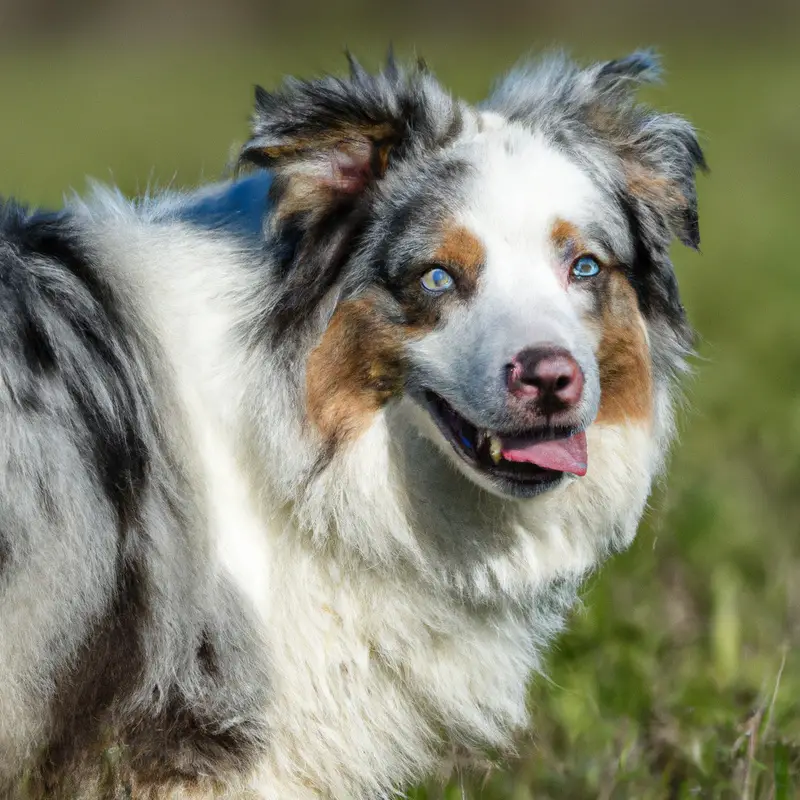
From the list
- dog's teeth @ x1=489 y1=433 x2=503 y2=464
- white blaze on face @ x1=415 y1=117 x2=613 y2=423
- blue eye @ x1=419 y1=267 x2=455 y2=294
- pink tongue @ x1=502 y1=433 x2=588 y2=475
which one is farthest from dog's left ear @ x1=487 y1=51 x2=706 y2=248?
dog's teeth @ x1=489 y1=433 x2=503 y2=464

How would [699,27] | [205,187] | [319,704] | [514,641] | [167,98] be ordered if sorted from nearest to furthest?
[319,704], [514,641], [205,187], [167,98], [699,27]

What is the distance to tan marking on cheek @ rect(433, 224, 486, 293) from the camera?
141 inches

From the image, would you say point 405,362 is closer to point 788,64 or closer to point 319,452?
point 319,452

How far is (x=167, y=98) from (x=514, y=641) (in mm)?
21556

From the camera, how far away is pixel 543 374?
132 inches

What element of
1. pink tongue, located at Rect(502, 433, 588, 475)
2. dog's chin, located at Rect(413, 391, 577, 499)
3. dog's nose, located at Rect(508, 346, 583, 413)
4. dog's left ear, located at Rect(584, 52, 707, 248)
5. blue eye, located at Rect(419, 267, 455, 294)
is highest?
dog's left ear, located at Rect(584, 52, 707, 248)

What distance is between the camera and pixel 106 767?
331cm

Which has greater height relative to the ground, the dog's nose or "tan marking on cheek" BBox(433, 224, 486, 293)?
"tan marking on cheek" BBox(433, 224, 486, 293)

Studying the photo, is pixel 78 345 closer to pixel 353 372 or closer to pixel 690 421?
pixel 353 372

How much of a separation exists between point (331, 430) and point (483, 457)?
0.45 m

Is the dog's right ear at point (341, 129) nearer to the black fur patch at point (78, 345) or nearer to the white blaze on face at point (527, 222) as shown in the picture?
the white blaze on face at point (527, 222)

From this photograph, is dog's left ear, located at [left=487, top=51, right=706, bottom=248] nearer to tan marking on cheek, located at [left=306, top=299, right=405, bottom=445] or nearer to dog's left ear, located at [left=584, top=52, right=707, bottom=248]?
dog's left ear, located at [left=584, top=52, right=707, bottom=248]

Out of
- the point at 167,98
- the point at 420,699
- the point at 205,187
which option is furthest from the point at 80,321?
the point at 167,98

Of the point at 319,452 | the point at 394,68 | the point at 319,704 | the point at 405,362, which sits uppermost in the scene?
the point at 394,68
